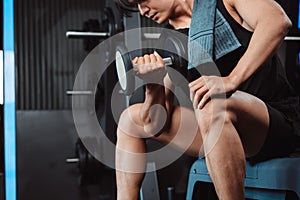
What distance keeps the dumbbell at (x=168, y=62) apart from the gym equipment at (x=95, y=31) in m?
0.49

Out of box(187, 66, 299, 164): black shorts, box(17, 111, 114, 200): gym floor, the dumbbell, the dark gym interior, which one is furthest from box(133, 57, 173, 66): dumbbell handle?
box(17, 111, 114, 200): gym floor

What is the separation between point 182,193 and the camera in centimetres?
145

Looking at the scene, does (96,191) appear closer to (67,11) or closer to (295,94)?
(67,11)

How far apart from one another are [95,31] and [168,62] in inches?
26.1

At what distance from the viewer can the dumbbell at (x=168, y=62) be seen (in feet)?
3.42

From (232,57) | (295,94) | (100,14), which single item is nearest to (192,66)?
(232,57)

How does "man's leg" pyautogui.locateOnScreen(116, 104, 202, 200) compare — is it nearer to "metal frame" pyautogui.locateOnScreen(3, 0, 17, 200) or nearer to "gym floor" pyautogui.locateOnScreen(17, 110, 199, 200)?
"gym floor" pyautogui.locateOnScreen(17, 110, 199, 200)

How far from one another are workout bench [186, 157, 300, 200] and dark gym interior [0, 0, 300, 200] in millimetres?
594

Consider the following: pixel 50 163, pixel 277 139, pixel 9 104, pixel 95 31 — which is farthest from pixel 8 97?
pixel 277 139

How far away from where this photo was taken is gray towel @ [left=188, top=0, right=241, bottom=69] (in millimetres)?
984

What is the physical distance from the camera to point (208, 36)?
1.00 metres

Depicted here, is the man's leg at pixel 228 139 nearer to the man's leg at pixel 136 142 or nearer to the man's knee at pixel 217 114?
the man's knee at pixel 217 114

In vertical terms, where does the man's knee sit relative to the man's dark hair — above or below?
below

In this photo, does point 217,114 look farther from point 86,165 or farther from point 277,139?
point 86,165
